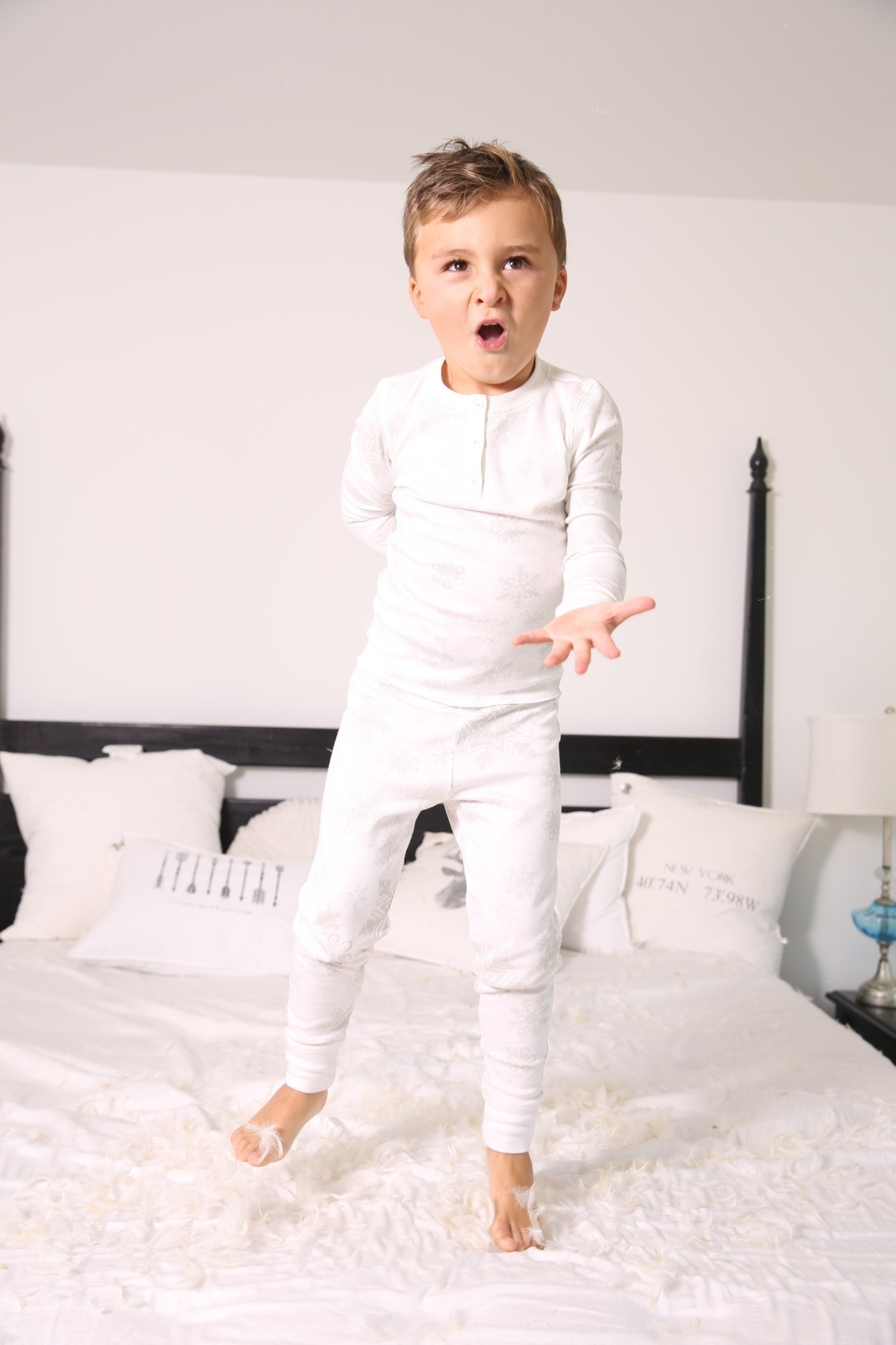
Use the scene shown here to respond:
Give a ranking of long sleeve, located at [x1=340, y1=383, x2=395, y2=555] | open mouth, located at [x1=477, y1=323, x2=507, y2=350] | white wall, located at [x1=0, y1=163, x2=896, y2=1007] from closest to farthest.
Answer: open mouth, located at [x1=477, y1=323, x2=507, y2=350] → long sleeve, located at [x1=340, y1=383, x2=395, y2=555] → white wall, located at [x1=0, y1=163, x2=896, y2=1007]

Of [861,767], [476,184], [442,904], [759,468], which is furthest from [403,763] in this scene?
[759,468]

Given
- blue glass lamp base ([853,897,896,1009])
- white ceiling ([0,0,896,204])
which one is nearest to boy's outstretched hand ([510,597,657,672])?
white ceiling ([0,0,896,204])

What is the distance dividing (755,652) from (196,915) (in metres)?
1.56

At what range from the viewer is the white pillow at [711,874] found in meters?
2.39

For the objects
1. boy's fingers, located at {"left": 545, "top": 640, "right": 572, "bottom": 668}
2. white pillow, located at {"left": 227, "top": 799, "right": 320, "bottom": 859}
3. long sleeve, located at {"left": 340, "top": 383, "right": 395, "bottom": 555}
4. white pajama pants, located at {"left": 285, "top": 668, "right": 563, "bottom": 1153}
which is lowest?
white pillow, located at {"left": 227, "top": 799, "right": 320, "bottom": 859}

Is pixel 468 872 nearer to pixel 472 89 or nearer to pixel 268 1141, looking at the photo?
pixel 268 1141

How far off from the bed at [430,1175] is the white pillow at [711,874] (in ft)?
0.95

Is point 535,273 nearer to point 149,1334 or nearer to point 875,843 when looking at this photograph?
point 149,1334

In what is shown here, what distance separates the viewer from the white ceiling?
2.12 metres

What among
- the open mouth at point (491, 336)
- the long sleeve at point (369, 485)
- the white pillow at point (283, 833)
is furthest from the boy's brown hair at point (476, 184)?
the white pillow at point (283, 833)

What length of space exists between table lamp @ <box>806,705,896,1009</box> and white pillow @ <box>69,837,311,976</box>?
1.26m

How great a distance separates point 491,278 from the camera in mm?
1154

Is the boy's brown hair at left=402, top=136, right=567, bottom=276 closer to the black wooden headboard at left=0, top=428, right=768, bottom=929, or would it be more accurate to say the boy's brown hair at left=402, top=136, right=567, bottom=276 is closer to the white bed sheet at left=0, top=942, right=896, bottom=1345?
the white bed sheet at left=0, top=942, right=896, bottom=1345

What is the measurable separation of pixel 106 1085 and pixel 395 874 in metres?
0.59
